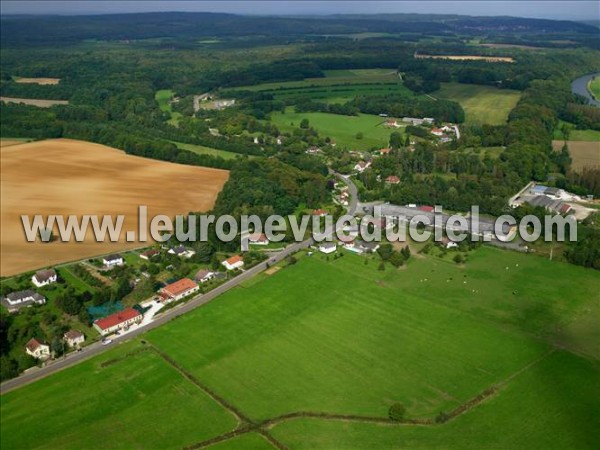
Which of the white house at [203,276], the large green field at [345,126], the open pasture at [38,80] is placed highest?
the open pasture at [38,80]

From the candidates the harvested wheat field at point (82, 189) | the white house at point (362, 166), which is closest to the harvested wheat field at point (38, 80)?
the harvested wheat field at point (82, 189)

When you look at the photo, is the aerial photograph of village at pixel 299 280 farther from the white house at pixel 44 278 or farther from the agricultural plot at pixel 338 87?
the agricultural plot at pixel 338 87

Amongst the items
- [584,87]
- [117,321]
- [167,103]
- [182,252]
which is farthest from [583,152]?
[167,103]

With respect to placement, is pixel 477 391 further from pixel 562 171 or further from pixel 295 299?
pixel 562 171

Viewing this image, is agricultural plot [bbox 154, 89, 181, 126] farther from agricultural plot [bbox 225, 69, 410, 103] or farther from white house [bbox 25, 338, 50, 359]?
white house [bbox 25, 338, 50, 359]

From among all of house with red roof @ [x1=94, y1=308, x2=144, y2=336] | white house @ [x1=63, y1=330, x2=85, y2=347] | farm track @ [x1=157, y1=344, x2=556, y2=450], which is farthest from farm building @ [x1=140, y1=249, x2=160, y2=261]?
farm track @ [x1=157, y1=344, x2=556, y2=450]

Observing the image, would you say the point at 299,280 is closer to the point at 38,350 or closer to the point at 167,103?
the point at 38,350
